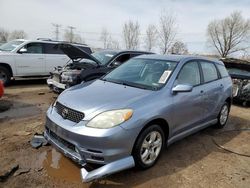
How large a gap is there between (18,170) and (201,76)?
3.62 meters

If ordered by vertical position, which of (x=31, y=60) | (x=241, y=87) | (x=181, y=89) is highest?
(x=181, y=89)

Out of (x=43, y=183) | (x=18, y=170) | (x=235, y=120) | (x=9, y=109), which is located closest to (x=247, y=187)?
(x=43, y=183)

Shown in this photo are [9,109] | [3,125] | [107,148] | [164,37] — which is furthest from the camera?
[164,37]

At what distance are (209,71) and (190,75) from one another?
0.90 metres

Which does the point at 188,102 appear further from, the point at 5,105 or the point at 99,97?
the point at 5,105

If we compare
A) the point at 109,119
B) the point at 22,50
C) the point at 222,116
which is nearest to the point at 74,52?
the point at 22,50

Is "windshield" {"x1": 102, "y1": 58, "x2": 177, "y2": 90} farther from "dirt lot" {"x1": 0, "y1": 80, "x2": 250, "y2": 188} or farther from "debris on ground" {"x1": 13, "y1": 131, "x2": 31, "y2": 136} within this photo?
"debris on ground" {"x1": 13, "y1": 131, "x2": 31, "y2": 136}

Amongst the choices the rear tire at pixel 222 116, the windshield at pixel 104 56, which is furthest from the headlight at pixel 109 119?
the windshield at pixel 104 56

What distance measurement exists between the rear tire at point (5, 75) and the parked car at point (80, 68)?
2.97 metres

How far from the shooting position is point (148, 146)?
12.3 feet

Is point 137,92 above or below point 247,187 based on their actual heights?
above

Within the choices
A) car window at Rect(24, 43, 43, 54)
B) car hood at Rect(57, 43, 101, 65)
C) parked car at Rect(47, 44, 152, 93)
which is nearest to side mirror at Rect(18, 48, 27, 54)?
car window at Rect(24, 43, 43, 54)

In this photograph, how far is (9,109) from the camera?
662 centimetres

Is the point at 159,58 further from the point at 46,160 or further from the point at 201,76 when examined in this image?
the point at 46,160
